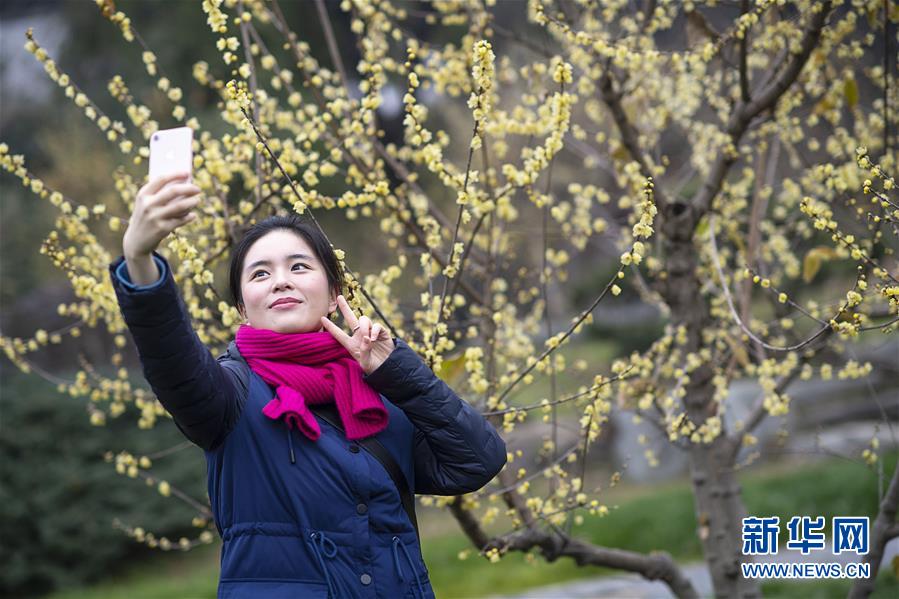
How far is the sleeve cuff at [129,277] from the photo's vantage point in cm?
175

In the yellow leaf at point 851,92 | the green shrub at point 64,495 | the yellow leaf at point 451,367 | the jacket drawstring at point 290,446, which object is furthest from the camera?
the green shrub at point 64,495

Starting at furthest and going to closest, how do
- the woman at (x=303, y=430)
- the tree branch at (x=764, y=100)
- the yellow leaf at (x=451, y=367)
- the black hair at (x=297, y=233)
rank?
the tree branch at (x=764, y=100) → the yellow leaf at (x=451, y=367) → the black hair at (x=297, y=233) → the woman at (x=303, y=430)

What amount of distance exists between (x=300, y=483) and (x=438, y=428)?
0.34 meters

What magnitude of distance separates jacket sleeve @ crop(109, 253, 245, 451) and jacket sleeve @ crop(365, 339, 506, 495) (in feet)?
1.20

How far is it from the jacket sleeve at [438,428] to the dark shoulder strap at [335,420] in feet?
0.33

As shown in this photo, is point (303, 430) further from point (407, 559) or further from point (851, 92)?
point (851, 92)

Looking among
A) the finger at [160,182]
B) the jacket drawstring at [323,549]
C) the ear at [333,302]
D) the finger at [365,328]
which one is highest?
the ear at [333,302]

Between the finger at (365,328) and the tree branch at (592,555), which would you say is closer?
the finger at (365,328)

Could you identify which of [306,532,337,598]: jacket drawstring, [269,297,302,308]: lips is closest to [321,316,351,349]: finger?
[269,297,302,308]: lips

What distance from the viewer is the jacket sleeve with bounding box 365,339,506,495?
2.10 metres

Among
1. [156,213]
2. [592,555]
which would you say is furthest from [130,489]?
[156,213]

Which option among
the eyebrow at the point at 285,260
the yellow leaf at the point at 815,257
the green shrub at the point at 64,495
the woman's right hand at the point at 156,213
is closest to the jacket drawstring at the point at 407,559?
the eyebrow at the point at 285,260

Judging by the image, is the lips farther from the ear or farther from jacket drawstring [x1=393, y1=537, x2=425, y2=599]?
jacket drawstring [x1=393, y1=537, x2=425, y2=599]

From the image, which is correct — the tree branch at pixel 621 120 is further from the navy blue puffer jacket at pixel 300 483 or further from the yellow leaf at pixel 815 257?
the navy blue puffer jacket at pixel 300 483
